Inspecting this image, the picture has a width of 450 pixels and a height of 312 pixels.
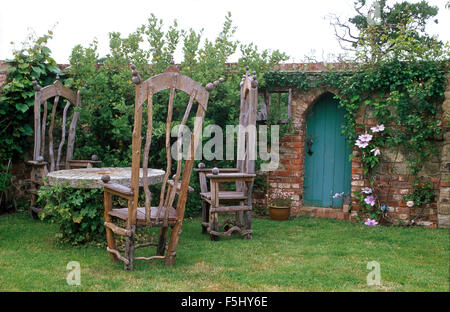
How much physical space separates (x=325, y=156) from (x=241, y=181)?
2256 mm

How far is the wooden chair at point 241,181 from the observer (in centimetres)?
470

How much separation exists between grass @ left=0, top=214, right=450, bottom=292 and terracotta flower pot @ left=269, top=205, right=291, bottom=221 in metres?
0.76

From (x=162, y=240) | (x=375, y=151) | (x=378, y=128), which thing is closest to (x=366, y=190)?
(x=375, y=151)

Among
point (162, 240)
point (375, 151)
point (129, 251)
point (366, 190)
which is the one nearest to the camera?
point (129, 251)

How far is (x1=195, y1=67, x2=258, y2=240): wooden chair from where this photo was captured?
15.4 ft

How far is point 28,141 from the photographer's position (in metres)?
6.67

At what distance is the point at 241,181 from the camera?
501 centimetres

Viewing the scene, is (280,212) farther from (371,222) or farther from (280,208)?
(371,222)

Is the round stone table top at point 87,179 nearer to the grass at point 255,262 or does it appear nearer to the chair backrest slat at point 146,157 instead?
the grass at point 255,262

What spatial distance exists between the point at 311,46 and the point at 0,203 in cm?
542

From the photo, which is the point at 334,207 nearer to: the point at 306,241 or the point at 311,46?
the point at 306,241

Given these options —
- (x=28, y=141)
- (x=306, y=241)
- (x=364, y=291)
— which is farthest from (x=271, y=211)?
(x=28, y=141)

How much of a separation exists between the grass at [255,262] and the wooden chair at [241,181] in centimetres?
19

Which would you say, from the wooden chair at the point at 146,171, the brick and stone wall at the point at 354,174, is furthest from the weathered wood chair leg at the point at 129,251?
the brick and stone wall at the point at 354,174
